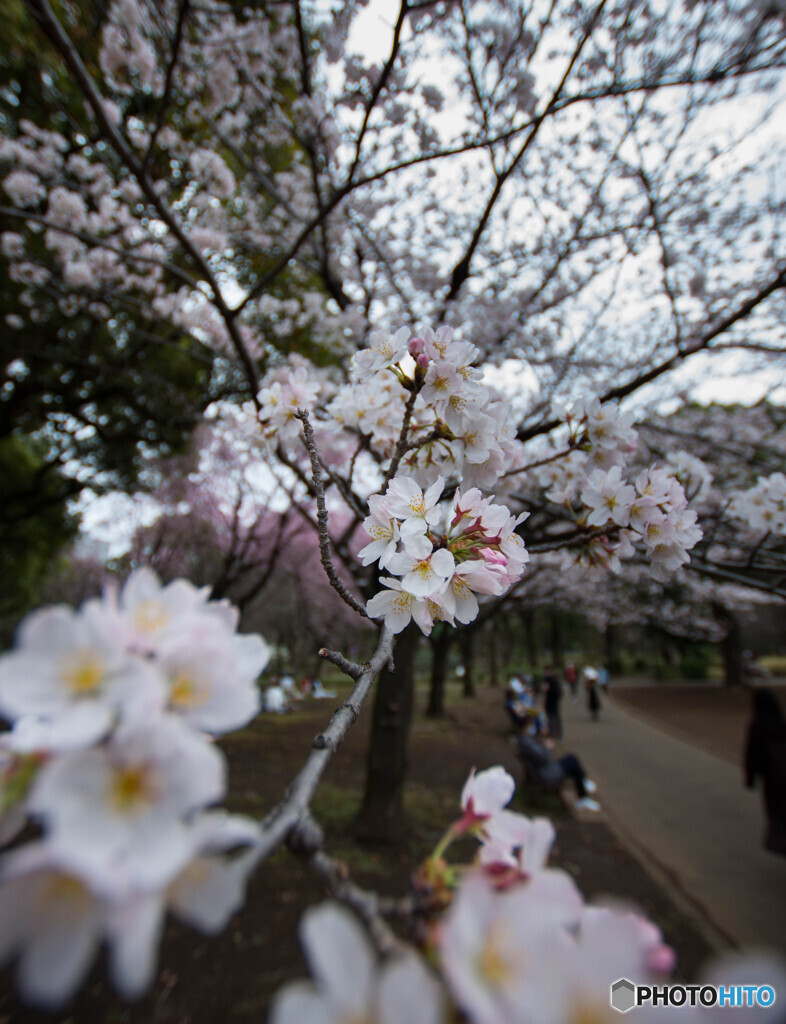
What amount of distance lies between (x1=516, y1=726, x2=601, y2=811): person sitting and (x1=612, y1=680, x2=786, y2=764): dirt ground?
14.5 feet

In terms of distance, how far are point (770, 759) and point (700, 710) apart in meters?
13.4

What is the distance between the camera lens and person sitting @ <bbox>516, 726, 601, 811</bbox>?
6.24 meters

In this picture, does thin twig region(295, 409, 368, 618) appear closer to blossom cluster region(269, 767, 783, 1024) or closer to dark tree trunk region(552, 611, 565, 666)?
blossom cluster region(269, 767, 783, 1024)

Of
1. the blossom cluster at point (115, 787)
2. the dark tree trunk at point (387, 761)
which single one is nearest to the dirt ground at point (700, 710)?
the dark tree trunk at point (387, 761)

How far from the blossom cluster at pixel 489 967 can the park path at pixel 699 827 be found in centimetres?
437

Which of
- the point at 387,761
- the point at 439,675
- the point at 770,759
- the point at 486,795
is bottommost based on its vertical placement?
the point at 387,761

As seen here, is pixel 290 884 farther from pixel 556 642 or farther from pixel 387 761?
pixel 556 642

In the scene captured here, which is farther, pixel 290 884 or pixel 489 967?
pixel 290 884

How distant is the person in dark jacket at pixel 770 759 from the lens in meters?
3.85

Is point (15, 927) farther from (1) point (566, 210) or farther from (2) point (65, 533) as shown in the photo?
(2) point (65, 533)

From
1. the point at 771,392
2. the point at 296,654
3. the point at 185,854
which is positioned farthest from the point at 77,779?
the point at 296,654

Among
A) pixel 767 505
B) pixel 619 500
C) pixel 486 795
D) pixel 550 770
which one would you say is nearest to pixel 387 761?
pixel 550 770

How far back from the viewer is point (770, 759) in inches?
161

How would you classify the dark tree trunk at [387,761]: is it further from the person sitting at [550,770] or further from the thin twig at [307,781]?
the thin twig at [307,781]
